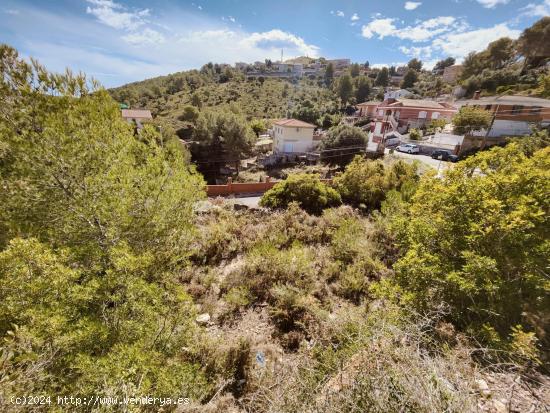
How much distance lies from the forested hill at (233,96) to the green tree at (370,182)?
38.4 metres

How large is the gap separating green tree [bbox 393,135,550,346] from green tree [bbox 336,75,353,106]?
214 ft

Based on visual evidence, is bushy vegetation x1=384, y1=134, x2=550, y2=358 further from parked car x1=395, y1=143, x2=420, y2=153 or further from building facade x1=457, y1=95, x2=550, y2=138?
building facade x1=457, y1=95, x2=550, y2=138

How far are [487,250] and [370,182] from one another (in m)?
10.0

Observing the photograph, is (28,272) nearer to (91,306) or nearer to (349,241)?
(91,306)

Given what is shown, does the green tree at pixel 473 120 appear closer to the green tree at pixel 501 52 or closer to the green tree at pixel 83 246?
the green tree at pixel 83 246

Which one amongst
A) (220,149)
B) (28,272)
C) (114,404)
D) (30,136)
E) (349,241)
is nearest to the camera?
(114,404)

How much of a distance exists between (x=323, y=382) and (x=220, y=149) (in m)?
28.2

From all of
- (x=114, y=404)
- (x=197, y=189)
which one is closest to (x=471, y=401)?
(x=114, y=404)

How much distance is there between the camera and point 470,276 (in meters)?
4.95

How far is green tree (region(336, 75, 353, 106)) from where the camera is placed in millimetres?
64438

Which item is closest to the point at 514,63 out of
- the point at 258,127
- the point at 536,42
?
the point at 536,42

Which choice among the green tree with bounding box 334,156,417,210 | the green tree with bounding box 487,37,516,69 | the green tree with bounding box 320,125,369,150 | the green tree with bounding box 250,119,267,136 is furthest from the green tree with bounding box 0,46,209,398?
the green tree with bounding box 487,37,516,69

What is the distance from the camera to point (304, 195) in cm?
1472

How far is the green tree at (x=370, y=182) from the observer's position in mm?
15055
